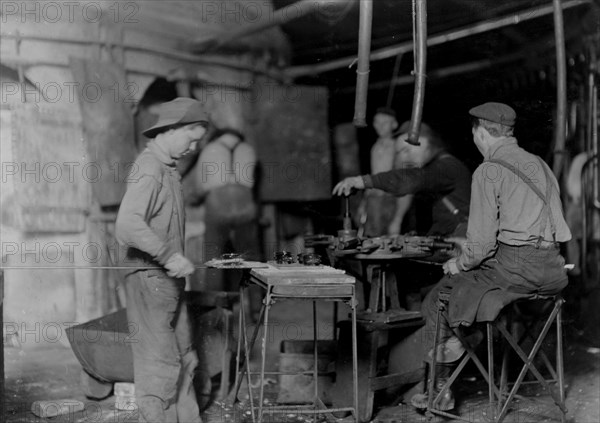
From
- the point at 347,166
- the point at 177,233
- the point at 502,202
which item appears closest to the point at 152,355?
the point at 177,233

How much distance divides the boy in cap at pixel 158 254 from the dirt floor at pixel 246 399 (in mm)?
778

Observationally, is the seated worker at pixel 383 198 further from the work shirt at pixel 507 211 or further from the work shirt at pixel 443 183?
the work shirt at pixel 507 211

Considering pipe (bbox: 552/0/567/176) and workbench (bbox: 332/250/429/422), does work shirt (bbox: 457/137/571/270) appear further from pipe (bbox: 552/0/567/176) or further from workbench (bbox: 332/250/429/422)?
pipe (bbox: 552/0/567/176)

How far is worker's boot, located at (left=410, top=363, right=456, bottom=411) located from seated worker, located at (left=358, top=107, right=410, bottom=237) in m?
2.82

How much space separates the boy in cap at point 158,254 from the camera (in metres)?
4.29

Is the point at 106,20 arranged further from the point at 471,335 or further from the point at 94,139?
the point at 471,335

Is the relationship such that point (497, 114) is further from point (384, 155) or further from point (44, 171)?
point (44, 171)

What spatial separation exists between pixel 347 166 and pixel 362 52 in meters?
5.39

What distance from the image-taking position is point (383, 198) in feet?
30.4

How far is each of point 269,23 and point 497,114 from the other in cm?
382

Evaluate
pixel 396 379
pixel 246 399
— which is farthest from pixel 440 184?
pixel 246 399

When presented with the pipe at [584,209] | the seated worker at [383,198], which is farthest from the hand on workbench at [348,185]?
the pipe at [584,209]

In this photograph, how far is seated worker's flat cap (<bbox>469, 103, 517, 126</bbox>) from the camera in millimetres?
4824

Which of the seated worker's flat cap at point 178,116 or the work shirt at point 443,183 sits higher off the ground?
the seated worker's flat cap at point 178,116
